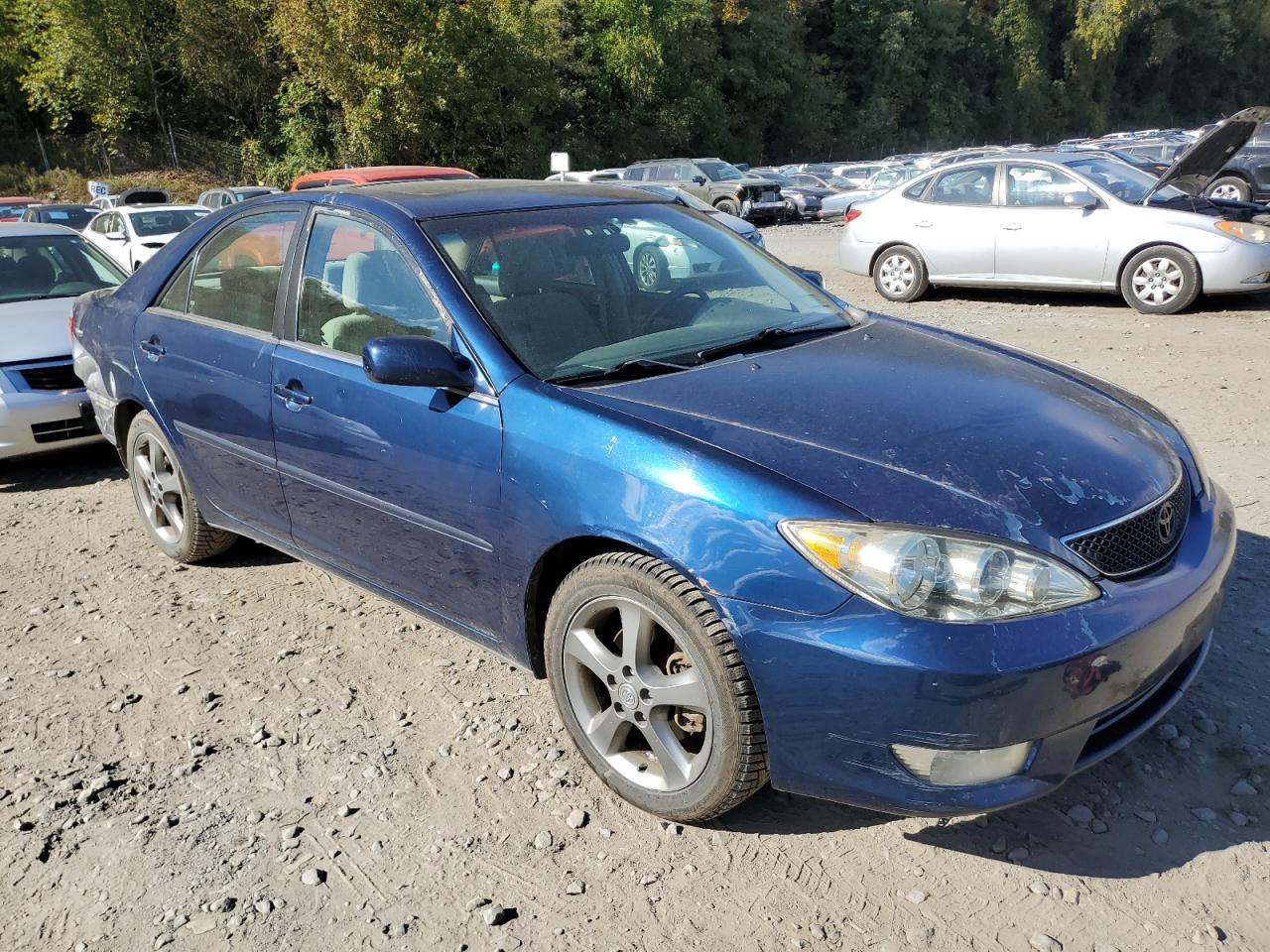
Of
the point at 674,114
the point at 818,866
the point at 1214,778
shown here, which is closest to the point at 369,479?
the point at 818,866

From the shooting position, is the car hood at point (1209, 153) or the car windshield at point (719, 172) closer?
the car hood at point (1209, 153)

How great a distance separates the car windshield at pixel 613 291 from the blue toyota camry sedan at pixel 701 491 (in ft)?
0.04

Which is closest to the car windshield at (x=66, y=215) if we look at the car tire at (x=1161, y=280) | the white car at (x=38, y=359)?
the white car at (x=38, y=359)

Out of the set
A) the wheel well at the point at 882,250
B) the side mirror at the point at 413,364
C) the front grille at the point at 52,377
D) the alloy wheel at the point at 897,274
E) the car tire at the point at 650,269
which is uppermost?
the car tire at the point at 650,269

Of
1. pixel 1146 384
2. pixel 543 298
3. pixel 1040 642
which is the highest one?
pixel 543 298

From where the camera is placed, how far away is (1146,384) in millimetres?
7133

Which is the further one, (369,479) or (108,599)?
(108,599)

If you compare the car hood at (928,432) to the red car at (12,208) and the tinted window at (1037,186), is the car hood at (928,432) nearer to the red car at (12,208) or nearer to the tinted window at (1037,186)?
the tinted window at (1037,186)

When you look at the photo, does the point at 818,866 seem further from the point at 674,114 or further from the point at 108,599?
the point at 674,114

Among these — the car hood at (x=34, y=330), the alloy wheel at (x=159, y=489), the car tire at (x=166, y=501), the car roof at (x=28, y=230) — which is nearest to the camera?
the car tire at (x=166, y=501)

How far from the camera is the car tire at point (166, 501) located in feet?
14.8

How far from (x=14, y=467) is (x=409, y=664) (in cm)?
451

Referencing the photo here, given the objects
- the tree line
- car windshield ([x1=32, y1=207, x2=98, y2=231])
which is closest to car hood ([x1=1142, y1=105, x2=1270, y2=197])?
car windshield ([x1=32, y1=207, x2=98, y2=231])

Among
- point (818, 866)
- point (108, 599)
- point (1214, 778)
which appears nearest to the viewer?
point (818, 866)
